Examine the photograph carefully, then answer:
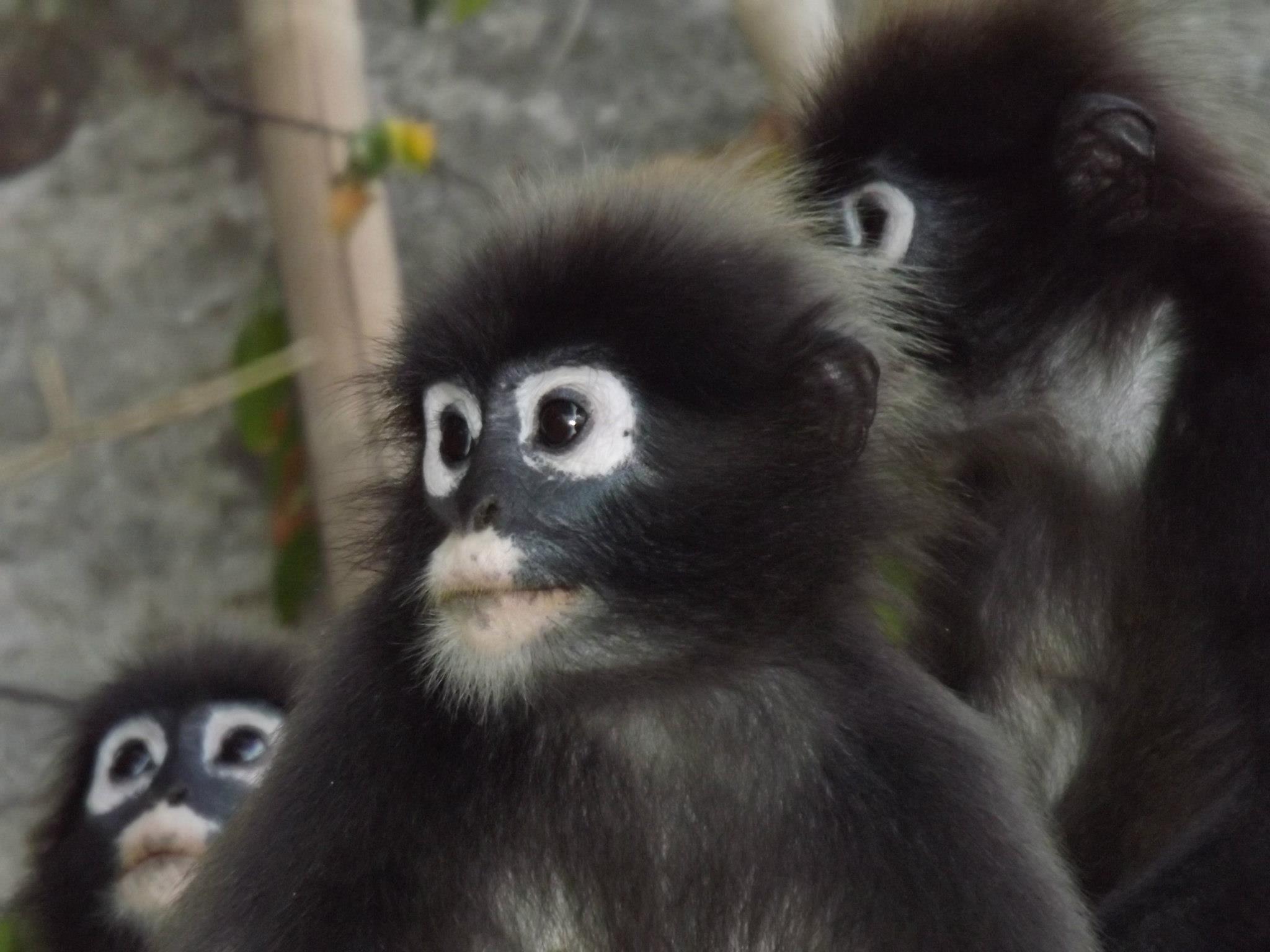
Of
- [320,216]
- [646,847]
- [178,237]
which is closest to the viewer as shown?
[646,847]

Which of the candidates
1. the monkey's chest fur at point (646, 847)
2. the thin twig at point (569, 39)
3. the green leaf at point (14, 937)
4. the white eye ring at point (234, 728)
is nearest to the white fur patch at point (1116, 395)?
the monkey's chest fur at point (646, 847)

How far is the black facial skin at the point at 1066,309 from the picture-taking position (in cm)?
245

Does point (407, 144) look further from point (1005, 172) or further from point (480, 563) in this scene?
point (480, 563)

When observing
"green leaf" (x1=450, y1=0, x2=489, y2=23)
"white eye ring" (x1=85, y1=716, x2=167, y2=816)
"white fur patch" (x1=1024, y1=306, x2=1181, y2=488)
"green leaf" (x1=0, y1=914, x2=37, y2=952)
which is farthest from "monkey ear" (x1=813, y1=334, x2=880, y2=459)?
"green leaf" (x1=450, y1=0, x2=489, y2=23)

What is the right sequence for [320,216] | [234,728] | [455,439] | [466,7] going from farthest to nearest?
[466,7] < [320,216] < [234,728] < [455,439]

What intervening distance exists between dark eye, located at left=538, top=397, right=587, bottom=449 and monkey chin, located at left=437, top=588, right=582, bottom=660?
0.48 feet

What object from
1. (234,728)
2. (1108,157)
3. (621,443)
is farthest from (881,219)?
(234,728)

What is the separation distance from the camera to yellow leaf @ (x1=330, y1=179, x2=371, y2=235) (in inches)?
138

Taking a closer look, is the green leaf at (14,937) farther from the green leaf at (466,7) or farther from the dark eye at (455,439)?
the green leaf at (466,7)

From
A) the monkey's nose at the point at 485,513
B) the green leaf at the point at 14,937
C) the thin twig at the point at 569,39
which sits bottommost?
the green leaf at the point at 14,937

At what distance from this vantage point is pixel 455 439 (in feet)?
6.64

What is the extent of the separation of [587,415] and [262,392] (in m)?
2.31

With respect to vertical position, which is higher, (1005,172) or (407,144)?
(1005,172)

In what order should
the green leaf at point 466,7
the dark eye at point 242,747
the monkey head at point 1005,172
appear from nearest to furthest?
1. the monkey head at point 1005,172
2. the dark eye at point 242,747
3. the green leaf at point 466,7
